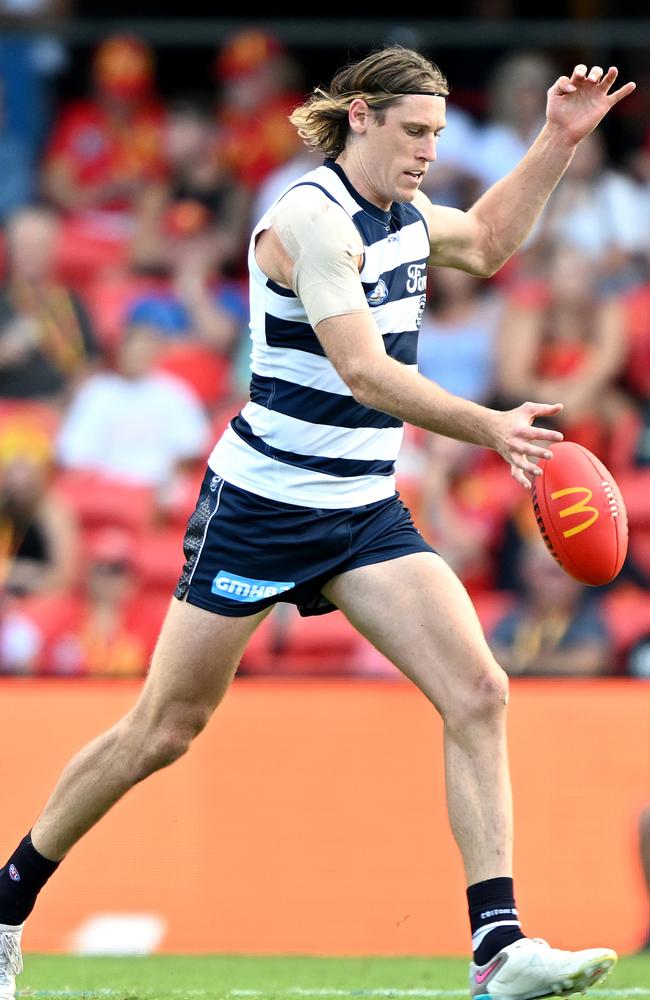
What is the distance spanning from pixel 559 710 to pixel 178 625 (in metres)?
2.55

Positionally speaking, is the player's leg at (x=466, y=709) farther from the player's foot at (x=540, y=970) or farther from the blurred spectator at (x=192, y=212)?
the blurred spectator at (x=192, y=212)

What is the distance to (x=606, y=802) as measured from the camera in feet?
21.2

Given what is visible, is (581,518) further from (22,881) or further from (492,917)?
(22,881)

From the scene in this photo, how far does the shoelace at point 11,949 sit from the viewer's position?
4656 millimetres

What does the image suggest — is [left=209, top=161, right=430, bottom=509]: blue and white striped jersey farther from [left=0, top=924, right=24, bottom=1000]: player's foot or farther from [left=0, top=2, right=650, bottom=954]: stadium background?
[left=0, top=2, right=650, bottom=954]: stadium background

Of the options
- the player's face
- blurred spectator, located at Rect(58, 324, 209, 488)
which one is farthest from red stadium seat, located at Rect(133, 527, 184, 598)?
the player's face

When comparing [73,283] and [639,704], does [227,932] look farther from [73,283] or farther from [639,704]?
[73,283]

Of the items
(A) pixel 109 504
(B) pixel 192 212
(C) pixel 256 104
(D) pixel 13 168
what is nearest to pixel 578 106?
(A) pixel 109 504

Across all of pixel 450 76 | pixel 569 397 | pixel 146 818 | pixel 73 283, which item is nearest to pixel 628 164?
A: pixel 450 76

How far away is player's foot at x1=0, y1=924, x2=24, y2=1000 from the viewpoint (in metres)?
4.63

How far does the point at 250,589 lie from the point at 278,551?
128mm

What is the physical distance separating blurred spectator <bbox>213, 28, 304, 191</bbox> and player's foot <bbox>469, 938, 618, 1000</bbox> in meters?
7.53

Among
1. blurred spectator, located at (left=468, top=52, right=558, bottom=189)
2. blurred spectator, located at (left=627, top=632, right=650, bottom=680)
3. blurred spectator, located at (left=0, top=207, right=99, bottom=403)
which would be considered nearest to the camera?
blurred spectator, located at (left=627, top=632, right=650, bottom=680)

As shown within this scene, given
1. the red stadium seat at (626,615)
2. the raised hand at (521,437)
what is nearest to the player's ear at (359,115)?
the raised hand at (521,437)
